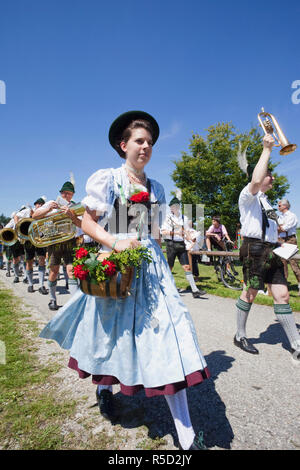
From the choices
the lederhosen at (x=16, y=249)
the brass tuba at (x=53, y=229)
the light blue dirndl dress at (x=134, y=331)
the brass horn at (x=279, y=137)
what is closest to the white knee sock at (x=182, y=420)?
the light blue dirndl dress at (x=134, y=331)

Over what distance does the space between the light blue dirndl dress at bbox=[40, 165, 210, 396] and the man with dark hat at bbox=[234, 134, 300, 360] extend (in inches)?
66.0

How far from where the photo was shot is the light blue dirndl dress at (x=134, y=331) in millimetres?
1529

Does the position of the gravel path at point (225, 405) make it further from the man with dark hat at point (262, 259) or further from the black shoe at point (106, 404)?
the man with dark hat at point (262, 259)

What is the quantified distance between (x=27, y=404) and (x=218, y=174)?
21.3 m

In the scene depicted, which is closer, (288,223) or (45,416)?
(45,416)

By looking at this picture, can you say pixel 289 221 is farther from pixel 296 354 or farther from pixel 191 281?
pixel 296 354

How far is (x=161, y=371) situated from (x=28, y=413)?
4.33 feet

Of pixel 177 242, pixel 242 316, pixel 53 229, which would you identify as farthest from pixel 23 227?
pixel 242 316

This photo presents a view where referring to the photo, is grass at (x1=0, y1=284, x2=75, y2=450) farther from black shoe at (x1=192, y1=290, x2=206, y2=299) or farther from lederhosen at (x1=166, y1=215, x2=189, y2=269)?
lederhosen at (x1=166, y1=215, x2=189, y2=269)

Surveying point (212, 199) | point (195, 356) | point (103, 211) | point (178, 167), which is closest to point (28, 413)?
→ point (195, 356)

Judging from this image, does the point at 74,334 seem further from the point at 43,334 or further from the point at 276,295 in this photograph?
the point at 276,295

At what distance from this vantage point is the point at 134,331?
1684 mm

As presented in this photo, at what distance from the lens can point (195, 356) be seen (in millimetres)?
1563

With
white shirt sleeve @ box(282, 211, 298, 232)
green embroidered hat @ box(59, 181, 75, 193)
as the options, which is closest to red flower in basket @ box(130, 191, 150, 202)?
green embroidered hat @ box(59, 181, 75, 193)
